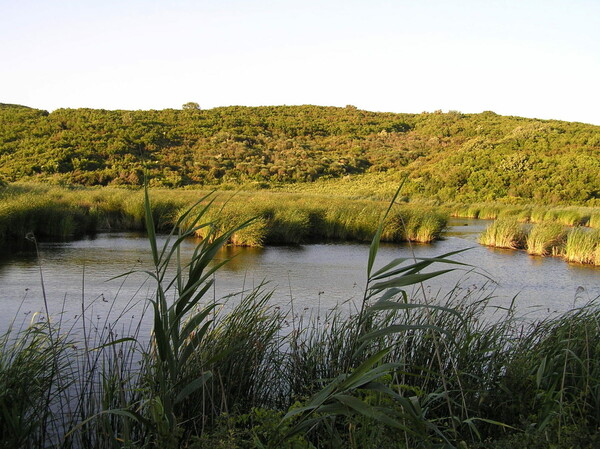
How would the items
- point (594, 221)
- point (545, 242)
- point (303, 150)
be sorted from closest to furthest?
point (545, 242) → point (594, 221) → point (303, 150)

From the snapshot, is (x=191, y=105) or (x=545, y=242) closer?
(x=545, y=242)

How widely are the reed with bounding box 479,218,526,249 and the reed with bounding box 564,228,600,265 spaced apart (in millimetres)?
1591

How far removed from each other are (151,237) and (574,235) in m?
12.6

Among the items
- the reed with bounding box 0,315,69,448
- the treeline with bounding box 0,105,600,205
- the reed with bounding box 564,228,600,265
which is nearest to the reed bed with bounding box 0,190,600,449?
the reed with bounding box 0,315,69,448

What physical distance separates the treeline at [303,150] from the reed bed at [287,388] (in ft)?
62.8

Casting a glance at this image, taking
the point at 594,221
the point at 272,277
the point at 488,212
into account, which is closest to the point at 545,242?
the point at 594,221

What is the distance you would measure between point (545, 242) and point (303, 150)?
3249 centimetres

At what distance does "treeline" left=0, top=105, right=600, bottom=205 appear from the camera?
31000 millimetres

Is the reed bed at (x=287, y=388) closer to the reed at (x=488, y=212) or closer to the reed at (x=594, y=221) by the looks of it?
the reed at (x=594, y=221)

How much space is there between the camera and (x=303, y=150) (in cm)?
4481

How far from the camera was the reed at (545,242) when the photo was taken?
13.2 m

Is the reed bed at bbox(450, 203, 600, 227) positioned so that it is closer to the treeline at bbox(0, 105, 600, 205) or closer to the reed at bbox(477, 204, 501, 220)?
the reed at bbox(477, 204, 501, 220)

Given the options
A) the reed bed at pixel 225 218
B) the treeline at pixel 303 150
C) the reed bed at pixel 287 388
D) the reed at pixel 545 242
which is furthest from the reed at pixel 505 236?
the reed bed at pixel 287 388

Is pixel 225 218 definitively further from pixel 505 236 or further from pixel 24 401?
pixel 24 401
